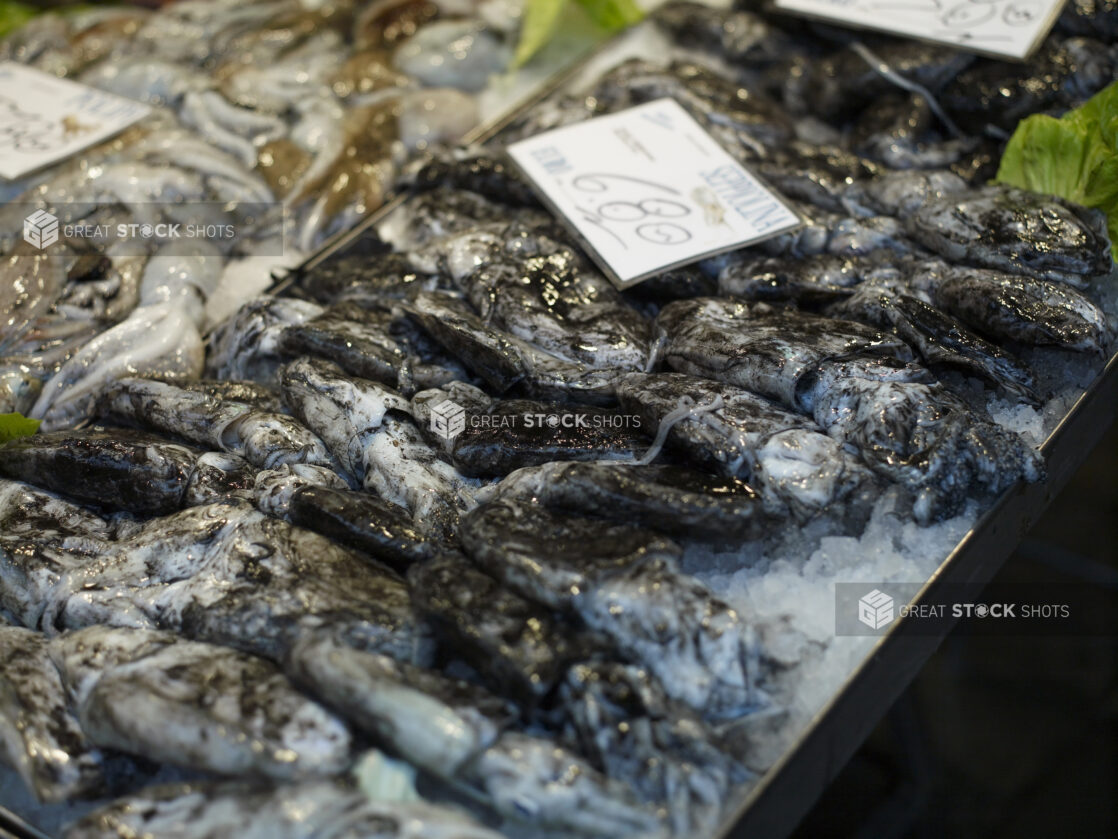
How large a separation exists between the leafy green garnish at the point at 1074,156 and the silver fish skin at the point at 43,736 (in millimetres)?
3163

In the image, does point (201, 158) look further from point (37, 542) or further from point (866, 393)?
point (866, 393)

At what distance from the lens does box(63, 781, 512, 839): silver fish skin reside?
1598 mm

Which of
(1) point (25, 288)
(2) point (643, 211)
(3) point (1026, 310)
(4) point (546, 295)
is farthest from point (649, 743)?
(1) point (25, 288)

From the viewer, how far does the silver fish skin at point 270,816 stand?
160cm

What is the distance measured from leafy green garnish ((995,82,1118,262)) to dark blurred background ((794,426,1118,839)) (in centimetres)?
138

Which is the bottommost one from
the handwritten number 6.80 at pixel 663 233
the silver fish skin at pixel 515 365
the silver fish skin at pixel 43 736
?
the silver fish skin at pixel 43 736

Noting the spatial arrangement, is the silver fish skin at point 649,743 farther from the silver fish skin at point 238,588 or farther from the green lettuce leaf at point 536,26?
the green lettuce leaf at point 536,26

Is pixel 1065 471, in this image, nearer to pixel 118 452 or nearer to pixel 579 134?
pixel 579 134

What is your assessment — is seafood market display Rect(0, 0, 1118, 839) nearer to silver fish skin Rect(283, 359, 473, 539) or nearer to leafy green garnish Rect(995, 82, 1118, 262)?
silver fish skin Rect(283, 359, 473, 539)

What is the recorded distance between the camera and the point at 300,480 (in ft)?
7.36

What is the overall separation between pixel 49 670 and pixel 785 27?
3.79 metres

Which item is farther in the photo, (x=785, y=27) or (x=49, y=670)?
(x=785, y=27)

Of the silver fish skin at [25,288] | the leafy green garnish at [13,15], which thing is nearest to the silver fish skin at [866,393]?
the silver fish skin at [25,288]

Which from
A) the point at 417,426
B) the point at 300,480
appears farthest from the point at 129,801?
the point at 417,426
